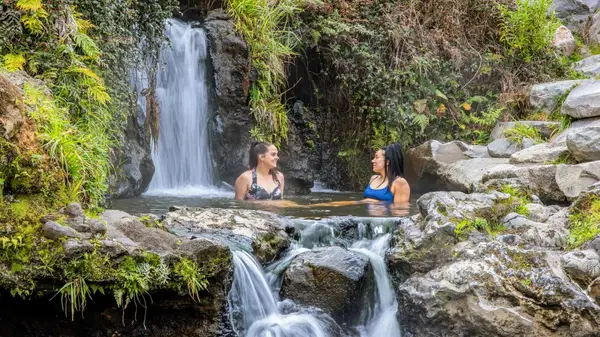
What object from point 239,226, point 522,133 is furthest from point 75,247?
point 522,133

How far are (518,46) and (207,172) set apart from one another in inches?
286

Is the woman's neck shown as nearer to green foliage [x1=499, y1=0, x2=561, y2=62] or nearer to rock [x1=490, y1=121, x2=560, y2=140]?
rock [x1=490, y1=121, x2=560, y2=140]

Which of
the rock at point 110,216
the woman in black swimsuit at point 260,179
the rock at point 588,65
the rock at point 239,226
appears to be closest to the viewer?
the rock at point 110,216

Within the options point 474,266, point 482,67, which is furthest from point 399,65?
point 474,266

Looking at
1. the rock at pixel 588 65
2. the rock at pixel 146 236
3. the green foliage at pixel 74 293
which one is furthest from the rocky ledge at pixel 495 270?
the rock at pixel 588 65

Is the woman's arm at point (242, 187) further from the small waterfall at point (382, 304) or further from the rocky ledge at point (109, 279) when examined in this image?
the rocky ledge at point (109, 279)

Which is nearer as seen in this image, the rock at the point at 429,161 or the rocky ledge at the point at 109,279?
the rocky ledge at the point at 109,279

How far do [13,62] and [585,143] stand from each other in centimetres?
659

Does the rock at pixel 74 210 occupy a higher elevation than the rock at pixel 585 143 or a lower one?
lower

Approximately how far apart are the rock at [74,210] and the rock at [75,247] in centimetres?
36

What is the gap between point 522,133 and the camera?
1052cm

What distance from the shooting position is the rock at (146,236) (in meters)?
5.07

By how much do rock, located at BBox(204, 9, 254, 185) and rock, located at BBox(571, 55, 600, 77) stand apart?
6.65 metres

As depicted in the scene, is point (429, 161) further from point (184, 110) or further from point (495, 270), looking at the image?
point (495, 270)
